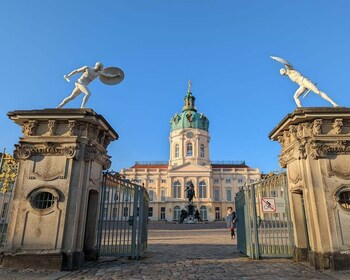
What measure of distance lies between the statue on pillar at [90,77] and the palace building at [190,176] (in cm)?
5676

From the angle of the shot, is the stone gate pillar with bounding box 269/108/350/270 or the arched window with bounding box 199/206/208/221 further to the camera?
the arched window with bounding box 199/206/208/221

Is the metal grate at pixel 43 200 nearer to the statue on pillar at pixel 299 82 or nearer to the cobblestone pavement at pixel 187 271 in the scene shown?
the cobblestone pavement at pixel 187 271

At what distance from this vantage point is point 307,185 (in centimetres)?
788

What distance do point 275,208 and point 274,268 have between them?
2.11 meters

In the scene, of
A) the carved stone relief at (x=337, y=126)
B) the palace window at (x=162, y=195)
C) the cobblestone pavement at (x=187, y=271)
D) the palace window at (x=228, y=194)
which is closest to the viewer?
the cobblestone pavement at (x=187, y=271)

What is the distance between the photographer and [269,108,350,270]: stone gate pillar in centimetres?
735

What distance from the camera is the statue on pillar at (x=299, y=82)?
8.65 meters

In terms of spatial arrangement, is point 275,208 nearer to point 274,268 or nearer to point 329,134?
point 274,268

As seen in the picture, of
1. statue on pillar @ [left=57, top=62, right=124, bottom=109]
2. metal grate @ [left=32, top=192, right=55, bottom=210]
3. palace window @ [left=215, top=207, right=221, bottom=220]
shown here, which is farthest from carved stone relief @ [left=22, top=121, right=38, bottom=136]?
palace window @ [left=215, top=207, right=221, bottom=220]

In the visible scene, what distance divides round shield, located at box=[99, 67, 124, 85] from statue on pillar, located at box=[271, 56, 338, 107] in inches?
199

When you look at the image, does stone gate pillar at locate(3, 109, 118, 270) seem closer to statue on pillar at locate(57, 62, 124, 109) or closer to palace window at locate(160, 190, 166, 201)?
statue on pillar at locate(57, 62, 124, 109)

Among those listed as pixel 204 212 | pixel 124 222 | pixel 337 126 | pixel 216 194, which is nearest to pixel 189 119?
pixel 216 194

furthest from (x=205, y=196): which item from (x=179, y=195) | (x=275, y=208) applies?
(x=275, y=208)

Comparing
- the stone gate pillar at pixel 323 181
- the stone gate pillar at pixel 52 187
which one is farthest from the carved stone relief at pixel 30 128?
the stone gate pillar at pixel 323 181
